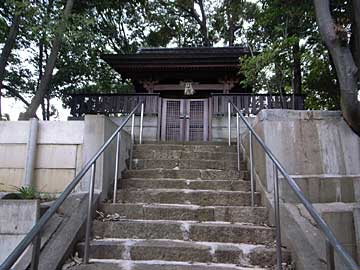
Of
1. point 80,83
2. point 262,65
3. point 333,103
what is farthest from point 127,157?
point 80,83

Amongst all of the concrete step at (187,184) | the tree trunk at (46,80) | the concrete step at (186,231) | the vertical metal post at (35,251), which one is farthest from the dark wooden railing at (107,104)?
the vertical metal post at (35,251)

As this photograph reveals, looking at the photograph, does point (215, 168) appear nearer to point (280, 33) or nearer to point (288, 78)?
point (288, 78)

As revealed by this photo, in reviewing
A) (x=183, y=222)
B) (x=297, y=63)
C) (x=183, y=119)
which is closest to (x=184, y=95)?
(x=183, y=119)

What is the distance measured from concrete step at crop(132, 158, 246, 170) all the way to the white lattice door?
403 cm

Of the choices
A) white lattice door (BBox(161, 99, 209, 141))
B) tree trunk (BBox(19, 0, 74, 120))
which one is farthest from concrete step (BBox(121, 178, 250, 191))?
white lattice door (BBox(161, 99, 209, 141))

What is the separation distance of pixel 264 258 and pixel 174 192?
160cm

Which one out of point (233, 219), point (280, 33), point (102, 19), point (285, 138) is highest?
point (102, 19)

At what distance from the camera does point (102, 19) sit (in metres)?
14.7

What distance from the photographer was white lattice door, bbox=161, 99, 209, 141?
9352 mm

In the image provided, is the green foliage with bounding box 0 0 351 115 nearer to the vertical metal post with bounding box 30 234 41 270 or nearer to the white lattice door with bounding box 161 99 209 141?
the white lattice door with bounding box 161 99 209 141

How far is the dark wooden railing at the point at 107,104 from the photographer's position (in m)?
9.24

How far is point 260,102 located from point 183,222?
6036 mm

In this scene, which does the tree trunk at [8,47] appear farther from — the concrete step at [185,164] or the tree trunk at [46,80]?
the concrete step at [185,164]

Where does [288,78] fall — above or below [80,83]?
below
